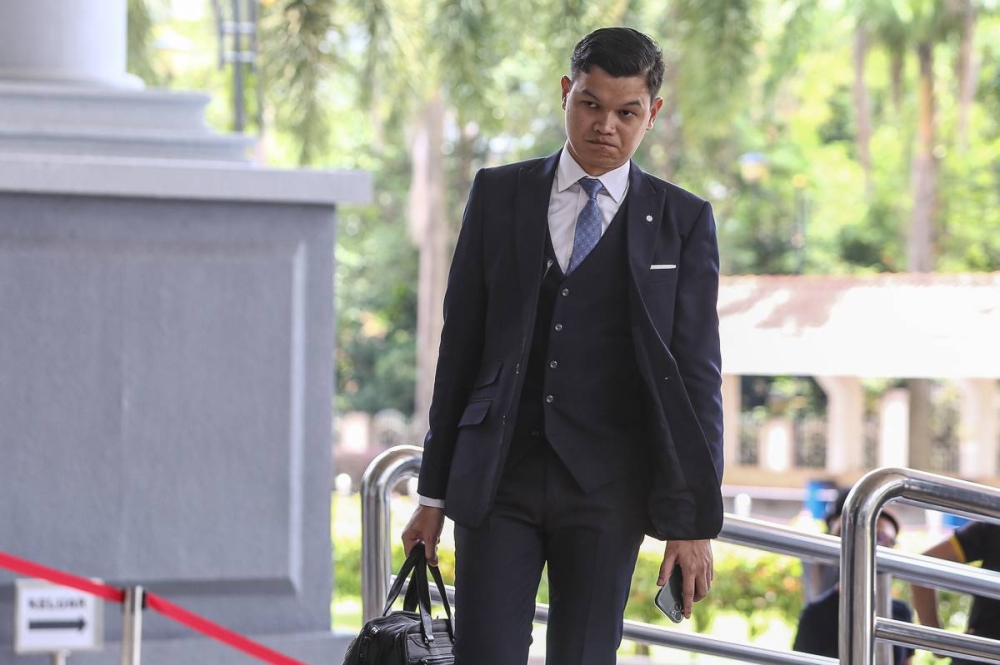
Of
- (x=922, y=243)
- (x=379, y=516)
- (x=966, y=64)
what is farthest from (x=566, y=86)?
(x=922, y=243)

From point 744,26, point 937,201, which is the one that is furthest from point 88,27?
point 937,201

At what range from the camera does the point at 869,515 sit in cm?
280

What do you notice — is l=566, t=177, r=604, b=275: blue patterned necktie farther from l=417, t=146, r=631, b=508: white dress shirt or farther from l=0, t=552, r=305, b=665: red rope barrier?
l=0, t=552, r=305, b=665: red rope barrier

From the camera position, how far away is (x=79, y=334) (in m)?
3.58

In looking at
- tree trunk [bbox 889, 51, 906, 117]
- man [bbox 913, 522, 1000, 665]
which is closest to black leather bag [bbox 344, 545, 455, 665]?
man [bbox 913, 522, 1000, 665]

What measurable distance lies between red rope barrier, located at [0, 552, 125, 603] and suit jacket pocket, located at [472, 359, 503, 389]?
146 centimetres

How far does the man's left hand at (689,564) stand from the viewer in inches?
89.0

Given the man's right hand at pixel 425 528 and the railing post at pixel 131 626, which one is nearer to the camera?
the man's right hand at pixel 425 528

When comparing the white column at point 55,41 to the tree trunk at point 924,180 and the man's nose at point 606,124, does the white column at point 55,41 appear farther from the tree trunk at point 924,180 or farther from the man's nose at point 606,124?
the tree trunk at point 924,180

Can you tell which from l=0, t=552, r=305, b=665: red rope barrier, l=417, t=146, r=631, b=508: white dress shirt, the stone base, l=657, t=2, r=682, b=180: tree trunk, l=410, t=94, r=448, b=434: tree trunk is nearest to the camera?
l=417, t=146, r=631, b=508: white dress shirt

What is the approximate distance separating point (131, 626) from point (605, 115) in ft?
6.11

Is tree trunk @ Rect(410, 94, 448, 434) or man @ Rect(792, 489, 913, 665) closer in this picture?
man @ Rect(792, 489, 913, 665)

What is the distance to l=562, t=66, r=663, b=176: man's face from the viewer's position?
2221 millimetres

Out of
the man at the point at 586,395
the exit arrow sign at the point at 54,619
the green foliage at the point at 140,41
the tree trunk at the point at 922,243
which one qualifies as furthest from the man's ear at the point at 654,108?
the tree trunk at the point at 922,243
